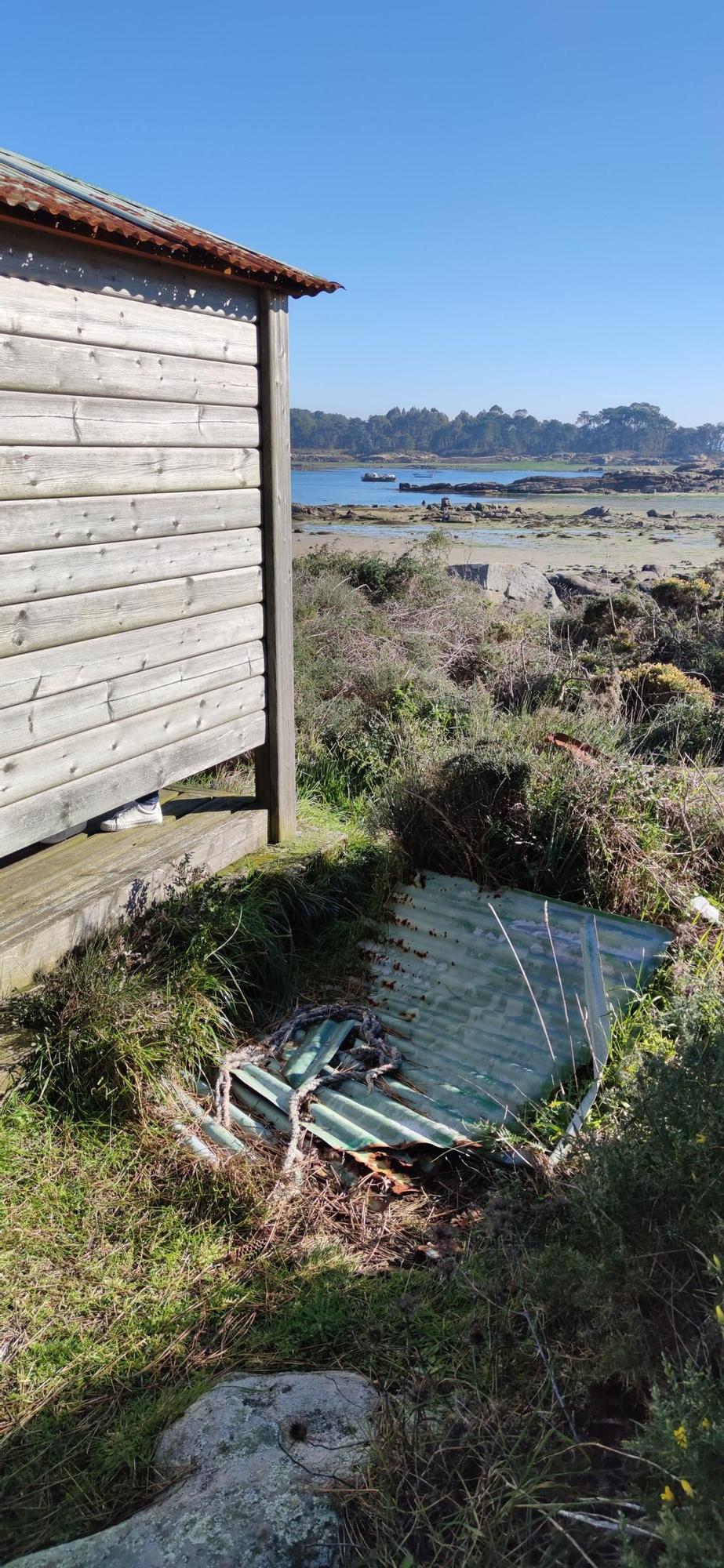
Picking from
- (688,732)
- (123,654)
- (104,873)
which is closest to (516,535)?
(688,732)

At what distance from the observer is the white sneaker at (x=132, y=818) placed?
583 cm

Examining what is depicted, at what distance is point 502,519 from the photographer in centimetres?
4375

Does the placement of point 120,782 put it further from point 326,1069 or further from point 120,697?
point 326,1069

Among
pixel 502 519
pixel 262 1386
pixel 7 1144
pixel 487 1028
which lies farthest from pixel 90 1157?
pixel 502 519

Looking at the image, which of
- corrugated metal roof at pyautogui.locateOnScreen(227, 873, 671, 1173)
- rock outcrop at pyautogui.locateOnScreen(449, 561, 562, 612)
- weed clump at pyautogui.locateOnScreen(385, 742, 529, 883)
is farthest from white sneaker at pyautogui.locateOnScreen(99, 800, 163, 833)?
rock outcrop at pyautogui.locateOnScreen(449, 561, 562, 612)

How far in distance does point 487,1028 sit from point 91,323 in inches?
144

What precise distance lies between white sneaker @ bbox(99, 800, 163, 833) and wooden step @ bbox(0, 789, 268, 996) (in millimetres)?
53

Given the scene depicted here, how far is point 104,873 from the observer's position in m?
5.18

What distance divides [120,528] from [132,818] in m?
1.77

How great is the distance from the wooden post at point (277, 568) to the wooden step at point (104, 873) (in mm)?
211

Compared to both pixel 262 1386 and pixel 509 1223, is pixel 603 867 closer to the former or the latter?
pixel 509 1223

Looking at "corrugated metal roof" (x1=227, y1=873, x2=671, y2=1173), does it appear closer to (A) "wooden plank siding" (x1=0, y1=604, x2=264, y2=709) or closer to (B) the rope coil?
(B) the rope coil

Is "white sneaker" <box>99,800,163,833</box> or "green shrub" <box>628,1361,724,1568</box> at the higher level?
"white sneaker" <box>99,800,163,833</box>

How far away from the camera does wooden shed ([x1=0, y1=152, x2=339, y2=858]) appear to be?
425cm
